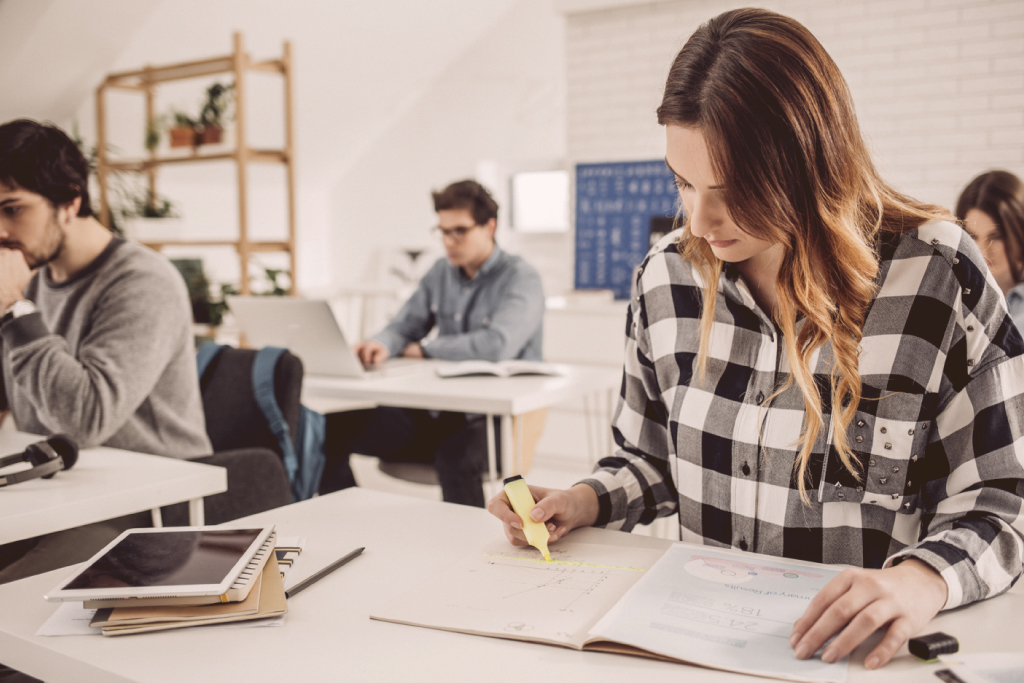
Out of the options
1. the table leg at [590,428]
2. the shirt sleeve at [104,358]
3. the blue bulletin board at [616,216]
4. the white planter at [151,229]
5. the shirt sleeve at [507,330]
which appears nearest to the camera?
the shirt sleeve at [104,358]

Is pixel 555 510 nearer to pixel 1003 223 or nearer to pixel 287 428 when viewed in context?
pixel 287 428

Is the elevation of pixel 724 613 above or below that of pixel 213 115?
below

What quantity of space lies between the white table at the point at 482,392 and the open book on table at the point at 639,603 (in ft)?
3.90

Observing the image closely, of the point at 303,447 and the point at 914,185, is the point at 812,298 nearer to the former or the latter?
the point at 303,447

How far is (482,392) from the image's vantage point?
220 cm

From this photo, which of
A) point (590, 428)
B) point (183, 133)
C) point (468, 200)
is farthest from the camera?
point (183, 133)

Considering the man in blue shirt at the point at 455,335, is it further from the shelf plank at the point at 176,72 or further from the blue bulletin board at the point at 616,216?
the blue bulletin board at the point at 616,216

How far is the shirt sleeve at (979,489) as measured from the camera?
30.8 inches

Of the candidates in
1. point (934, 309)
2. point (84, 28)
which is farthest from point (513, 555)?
point (84, 28)

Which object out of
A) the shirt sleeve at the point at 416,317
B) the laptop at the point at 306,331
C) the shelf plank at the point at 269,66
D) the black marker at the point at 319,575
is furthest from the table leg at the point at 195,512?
the shelf plank at the point at 269,66

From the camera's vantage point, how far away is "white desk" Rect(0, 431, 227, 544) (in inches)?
42.0

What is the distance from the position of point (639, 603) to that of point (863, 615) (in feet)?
0.66

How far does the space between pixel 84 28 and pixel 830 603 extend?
4808mm

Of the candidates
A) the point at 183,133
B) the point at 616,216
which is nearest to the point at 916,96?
the point at 616,216
